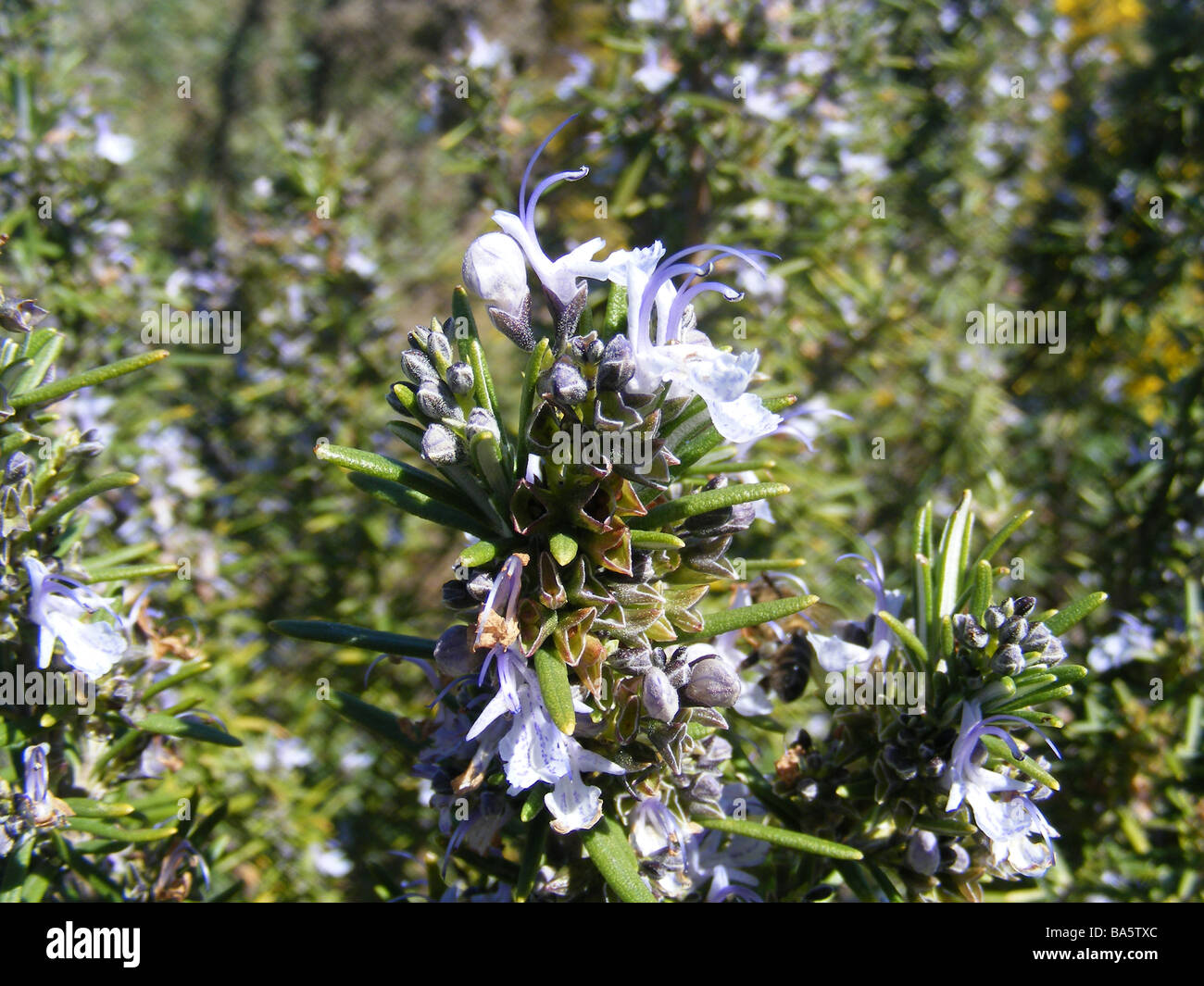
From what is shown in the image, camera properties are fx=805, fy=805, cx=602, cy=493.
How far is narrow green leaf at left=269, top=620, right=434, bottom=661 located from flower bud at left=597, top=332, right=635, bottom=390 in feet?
1.40

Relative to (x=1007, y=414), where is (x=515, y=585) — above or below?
below

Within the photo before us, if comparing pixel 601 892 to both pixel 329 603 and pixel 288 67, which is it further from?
pixel 288 67

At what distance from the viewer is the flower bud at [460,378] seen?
89cm

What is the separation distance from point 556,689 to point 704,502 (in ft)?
0.88

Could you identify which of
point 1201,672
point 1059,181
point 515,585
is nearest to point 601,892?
point 515,585

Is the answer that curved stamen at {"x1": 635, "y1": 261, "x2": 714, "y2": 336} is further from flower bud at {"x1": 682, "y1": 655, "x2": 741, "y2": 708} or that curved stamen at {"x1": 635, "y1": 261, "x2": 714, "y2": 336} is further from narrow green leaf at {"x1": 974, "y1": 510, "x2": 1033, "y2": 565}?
narrow green leaf at {"x1": 974, "y1": 510, "x2": 1033, "y2": 565}

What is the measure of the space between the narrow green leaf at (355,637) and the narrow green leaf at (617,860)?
30 cm

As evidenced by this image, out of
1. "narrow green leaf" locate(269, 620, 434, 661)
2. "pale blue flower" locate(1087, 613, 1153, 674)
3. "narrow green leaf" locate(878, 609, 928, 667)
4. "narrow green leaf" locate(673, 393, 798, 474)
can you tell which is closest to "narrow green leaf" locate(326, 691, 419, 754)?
"narrow green leaf" locate(269, 620, 434, 661)

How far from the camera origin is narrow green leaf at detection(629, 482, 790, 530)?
0.90 metres

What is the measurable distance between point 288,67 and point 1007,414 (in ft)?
19.4

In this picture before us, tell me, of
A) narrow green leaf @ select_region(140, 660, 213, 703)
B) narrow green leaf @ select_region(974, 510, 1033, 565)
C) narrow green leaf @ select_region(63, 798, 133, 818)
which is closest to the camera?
narrow green leaf @ select_region(974, 510, 1033, 565)

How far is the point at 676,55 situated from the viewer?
87.4 inches

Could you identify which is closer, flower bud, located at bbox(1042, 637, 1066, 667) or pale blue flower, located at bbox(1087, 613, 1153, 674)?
flower bud, located at bbox(1042, 637, 1066, 667)

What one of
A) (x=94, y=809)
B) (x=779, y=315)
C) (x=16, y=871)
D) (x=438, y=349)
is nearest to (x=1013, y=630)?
(x=438, y=349)
